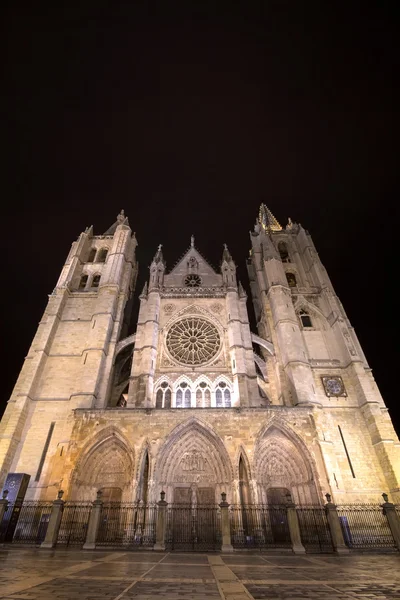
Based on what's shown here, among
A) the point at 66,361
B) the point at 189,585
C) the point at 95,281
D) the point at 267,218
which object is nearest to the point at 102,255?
the point at 95,281

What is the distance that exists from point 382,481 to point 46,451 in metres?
16.9

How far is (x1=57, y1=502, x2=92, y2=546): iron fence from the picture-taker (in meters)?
11.4

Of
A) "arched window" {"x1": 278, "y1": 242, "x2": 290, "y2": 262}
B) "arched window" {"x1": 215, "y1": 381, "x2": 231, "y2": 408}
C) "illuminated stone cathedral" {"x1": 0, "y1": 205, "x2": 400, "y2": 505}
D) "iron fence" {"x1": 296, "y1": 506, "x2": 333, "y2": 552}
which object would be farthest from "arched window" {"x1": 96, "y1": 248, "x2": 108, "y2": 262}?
"iron fence" {"x1": 296, "y1": 506, "x2": 333, "y2": 552}

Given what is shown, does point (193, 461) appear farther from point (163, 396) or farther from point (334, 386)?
point (334, 386)

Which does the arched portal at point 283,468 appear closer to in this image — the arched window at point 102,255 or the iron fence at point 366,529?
the iron fence at point 366,529

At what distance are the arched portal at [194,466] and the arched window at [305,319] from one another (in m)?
A: 11.3

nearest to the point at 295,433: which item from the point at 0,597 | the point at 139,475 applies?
the point at 139,475

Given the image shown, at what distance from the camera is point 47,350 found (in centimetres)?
1920

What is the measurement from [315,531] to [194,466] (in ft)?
18.2

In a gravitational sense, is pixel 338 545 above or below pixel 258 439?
below

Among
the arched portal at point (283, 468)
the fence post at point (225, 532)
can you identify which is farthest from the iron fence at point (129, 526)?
the arched portal at point (283, 468)

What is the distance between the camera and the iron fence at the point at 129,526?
1149 centimetres

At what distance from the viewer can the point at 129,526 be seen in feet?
39.9

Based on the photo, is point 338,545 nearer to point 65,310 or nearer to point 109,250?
point 65,310
